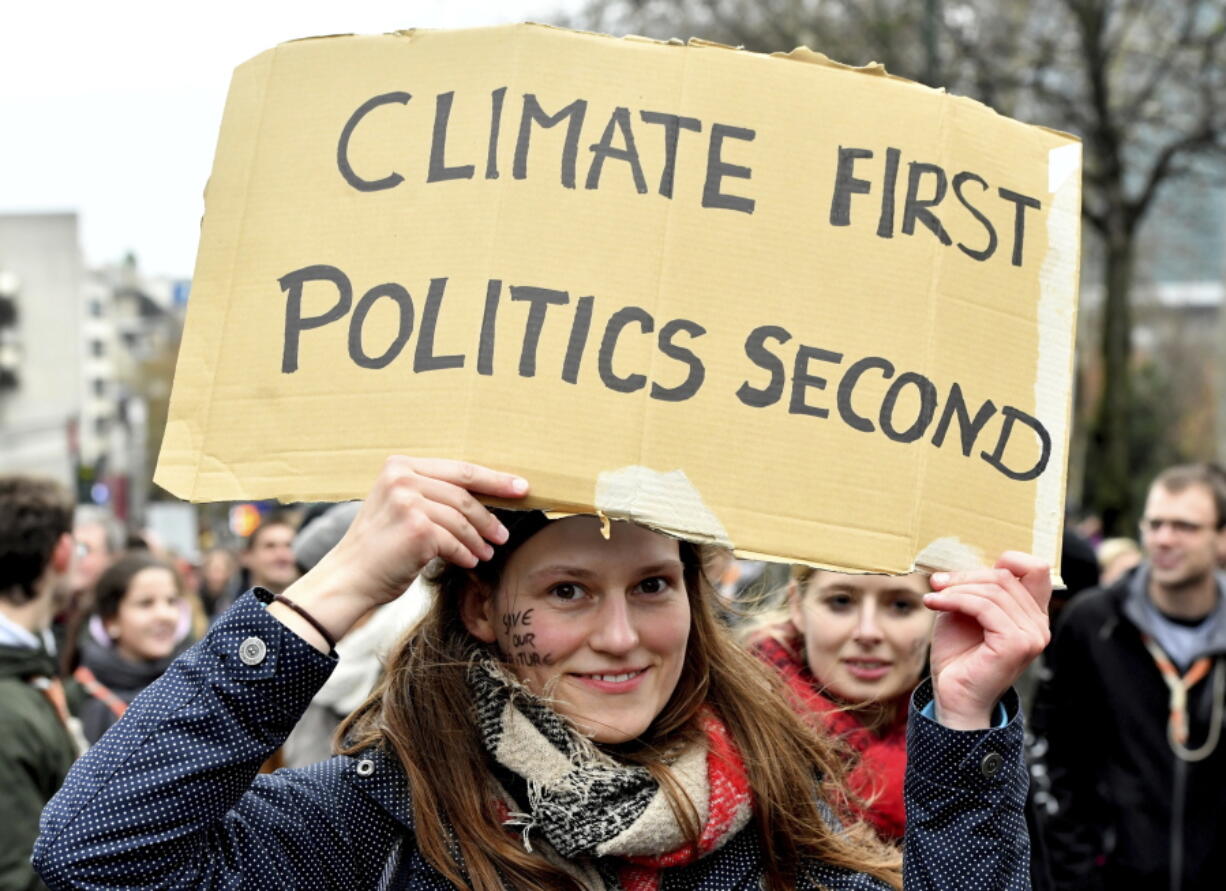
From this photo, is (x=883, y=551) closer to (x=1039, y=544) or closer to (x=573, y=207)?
(x=1039, y=544)

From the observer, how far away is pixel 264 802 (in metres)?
2.21

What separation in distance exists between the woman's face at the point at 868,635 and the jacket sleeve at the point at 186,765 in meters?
1.70

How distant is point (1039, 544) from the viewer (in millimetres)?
2240

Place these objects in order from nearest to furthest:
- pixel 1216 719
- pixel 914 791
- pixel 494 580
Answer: pixel 914 791 < pixel 494 580 < pixel 1216 719

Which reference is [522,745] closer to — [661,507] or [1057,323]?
[661,507]

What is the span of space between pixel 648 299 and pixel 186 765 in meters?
0.90

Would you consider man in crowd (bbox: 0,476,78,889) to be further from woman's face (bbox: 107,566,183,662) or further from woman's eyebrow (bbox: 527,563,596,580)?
woman's eyebrow (bbox: 527,563,596,580)

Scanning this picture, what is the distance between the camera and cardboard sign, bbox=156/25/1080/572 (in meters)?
2.14

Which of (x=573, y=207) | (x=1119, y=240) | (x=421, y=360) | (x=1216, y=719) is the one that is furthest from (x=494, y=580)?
(x=1119, y=240)

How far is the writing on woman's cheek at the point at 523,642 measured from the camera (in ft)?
7.68

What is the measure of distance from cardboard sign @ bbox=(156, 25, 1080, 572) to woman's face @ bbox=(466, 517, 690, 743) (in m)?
0.24

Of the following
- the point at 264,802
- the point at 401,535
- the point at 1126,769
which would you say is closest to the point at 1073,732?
the point at 1126,769

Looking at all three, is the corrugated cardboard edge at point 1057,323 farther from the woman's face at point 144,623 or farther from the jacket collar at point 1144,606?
the woman's face at point 144,623

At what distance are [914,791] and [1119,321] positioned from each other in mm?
19631
